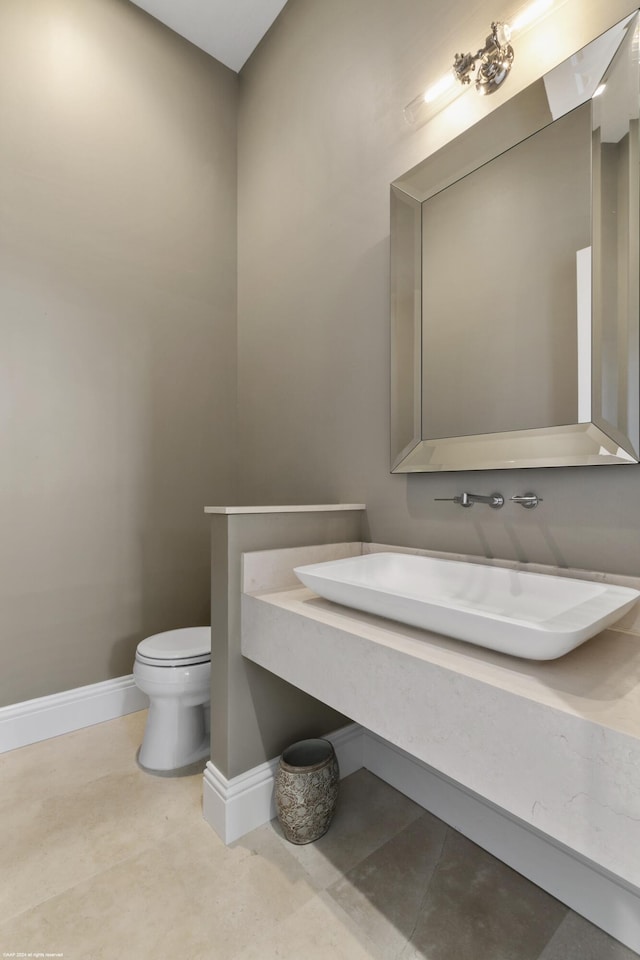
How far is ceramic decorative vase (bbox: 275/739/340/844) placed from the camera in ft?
4.15

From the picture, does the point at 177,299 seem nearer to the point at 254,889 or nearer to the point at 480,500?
the point at 480,500

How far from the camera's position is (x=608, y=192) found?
3.52 feet

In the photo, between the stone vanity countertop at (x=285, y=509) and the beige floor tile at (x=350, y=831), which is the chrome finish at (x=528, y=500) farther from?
the beige floor tile at (x=350, y=831)

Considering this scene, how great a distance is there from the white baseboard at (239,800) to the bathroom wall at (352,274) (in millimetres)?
812

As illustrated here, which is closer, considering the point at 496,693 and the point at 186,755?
the point at 496,693

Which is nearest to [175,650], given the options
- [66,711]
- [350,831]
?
[66,711]

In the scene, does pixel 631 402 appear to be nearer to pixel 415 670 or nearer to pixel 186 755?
pixel 415 670

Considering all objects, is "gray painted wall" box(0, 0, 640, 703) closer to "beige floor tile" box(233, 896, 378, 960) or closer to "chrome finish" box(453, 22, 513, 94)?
"chrome finish" box(453, 22, 513, 94)

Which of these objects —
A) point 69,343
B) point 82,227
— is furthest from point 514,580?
point 82,227

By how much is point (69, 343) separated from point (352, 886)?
2078 mm

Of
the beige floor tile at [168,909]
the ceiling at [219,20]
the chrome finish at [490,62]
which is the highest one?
the ceiling at [219,20]

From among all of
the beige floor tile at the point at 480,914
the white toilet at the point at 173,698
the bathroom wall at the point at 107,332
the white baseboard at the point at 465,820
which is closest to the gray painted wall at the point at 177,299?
the bathroom wall at the point at 107,332

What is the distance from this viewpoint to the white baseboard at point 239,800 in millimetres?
1294

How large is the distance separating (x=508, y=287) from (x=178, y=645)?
159 centimetres
